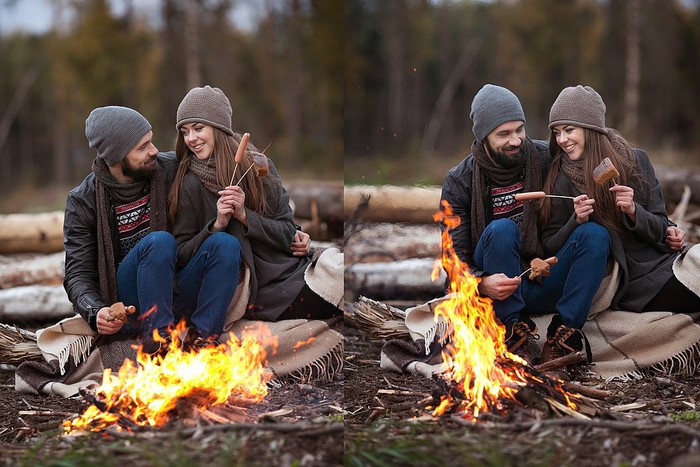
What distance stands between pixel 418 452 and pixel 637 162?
2069mm

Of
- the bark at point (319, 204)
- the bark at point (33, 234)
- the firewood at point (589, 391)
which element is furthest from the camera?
the bark at point (319, 204)

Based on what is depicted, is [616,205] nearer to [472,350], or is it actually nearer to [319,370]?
[472,350]

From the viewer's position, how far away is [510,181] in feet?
13.2

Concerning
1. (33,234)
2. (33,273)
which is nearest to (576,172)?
(33,273)

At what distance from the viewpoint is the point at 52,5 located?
14281mm

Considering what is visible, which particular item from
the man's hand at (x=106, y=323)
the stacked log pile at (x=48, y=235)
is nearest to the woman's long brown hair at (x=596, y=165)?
the man's hand at (x=106, y=323)

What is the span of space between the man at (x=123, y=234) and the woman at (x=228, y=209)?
0.12 metres

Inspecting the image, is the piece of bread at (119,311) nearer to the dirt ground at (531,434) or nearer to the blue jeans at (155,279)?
the blue jeans at (155,279)

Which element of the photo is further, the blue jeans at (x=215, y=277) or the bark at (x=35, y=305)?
the bark at (x=35, y=305)

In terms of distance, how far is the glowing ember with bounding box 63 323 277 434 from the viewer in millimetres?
3314

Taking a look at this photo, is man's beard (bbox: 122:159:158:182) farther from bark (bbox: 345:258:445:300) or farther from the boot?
bark (bbox: 345:258:445:300)

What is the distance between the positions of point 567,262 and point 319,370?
4.49ft

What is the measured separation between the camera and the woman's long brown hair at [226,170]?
4.01 metres

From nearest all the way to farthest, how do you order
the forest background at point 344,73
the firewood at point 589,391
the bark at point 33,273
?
1. the firewood at point 589,391
2. the forest background at point 344,73
3. the bark at point 33,273
